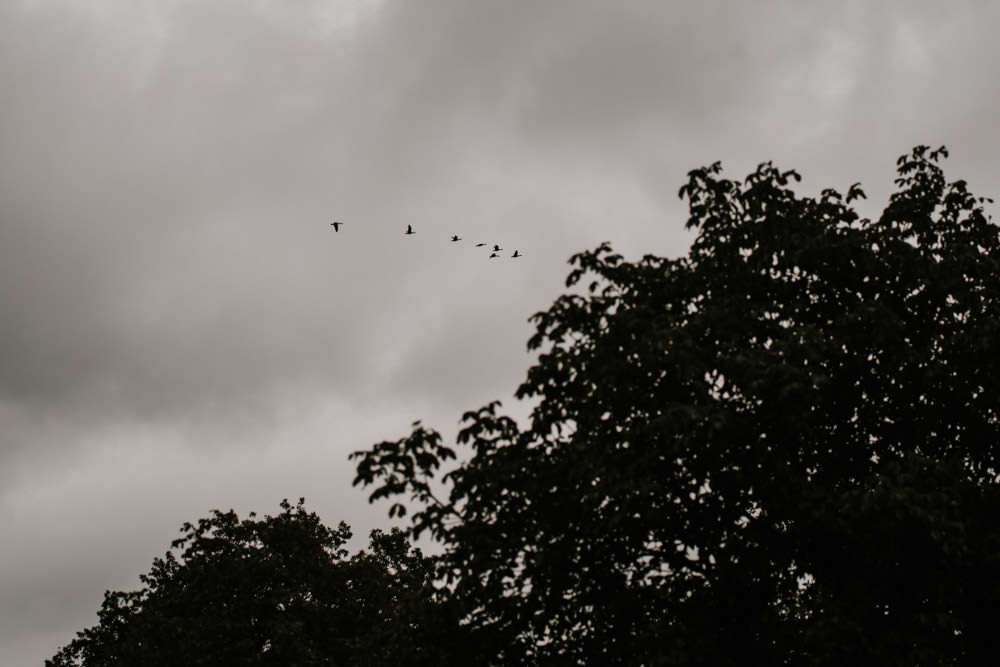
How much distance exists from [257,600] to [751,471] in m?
27.6

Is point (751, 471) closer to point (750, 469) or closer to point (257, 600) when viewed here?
point (750, 469)

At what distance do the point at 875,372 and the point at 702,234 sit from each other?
164 inches

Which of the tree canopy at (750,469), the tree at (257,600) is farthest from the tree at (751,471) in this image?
the tree at (257,600)

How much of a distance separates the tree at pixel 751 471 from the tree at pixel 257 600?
51.2 ft

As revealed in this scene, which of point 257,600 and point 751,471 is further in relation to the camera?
point 257,600

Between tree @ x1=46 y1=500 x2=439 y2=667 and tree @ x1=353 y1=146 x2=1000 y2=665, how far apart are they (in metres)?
15.6

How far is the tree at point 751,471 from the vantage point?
1098 cm

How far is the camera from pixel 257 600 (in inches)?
1341

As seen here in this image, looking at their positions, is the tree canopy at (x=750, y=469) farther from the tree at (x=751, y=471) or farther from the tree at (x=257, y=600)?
Result: the tree at (x=257, y=600)

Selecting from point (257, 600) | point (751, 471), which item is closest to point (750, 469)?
point (751, 471)

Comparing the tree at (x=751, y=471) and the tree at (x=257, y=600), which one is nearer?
the tree at (x=751, y=471)

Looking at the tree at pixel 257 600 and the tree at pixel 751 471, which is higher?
the tree at pixel 257 600

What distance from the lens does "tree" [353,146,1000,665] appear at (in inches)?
432

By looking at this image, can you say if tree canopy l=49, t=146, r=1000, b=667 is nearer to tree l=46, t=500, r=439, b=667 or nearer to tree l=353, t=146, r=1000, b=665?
tree l=353, t=146, r=1000, b=665
